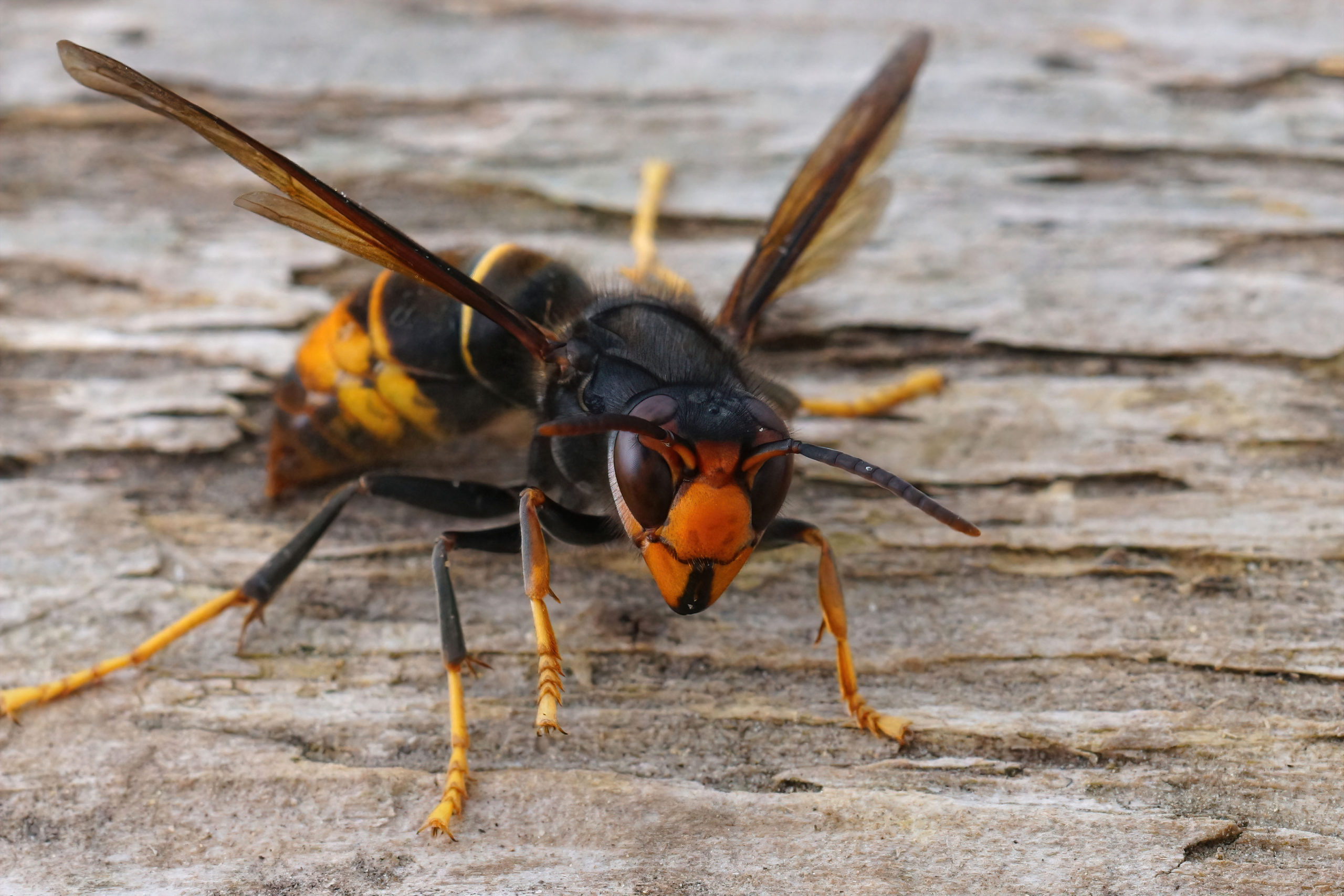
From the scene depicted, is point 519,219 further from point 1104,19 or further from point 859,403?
point 1104,19

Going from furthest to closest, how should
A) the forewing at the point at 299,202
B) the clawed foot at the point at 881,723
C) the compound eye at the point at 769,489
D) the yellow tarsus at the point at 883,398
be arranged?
the yellow tarsus at the point at 883,398, the clawed foot at the point at 881,723, the compound eye at the point at 769,489, the forewing at the point at 299,202

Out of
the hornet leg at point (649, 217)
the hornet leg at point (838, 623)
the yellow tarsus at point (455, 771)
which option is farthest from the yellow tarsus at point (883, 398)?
the yellow tarsus at point (455, 771)

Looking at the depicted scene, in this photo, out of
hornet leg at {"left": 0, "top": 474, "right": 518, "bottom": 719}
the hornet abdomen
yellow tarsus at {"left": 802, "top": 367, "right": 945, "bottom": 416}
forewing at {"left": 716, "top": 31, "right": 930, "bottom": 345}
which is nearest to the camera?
hornet leg at {"left": 0, "top": 474, "right": 518, "bottom": 719}

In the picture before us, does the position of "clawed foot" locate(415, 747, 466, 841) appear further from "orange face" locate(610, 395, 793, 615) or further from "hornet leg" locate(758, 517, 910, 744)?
"hornet leg" locate(758, 517, 910, 744)

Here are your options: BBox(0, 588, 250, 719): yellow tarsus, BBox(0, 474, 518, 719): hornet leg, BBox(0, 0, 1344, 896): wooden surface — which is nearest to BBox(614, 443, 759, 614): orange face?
BBox(0, 0, 1344, 896): wooden surface

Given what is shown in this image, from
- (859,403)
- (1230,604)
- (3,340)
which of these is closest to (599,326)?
(859,403)

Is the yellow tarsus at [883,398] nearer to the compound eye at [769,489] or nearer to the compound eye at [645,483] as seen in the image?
the compound eye at [769,489]

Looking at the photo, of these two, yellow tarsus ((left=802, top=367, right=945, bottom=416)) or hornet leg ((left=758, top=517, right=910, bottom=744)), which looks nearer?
hornet leg ((left=758, top=517, right=910, bottom=744))

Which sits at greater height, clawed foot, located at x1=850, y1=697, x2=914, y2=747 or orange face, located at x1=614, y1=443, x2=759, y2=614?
orange face, located at x1=614, y1=443, x2=759, y2=614
